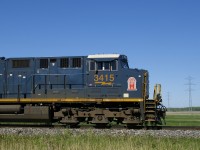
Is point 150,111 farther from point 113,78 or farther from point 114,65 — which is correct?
point 114,65

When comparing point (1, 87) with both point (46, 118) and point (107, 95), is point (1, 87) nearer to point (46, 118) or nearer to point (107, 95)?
point (46, 118)

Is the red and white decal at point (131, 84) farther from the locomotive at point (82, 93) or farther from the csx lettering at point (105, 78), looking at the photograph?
the csx lettering at point (105, 78)

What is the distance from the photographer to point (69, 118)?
57.2 feet

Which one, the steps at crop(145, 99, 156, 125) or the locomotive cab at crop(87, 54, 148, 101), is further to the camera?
the locomotive cab at crop(87, 54, 148, 101)

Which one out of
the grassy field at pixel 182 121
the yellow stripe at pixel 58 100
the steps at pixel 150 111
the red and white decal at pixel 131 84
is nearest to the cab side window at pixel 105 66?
the red and white decal at pixel 131 84

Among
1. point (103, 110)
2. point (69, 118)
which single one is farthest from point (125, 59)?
point (69, 118)

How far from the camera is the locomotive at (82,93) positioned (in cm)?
1689

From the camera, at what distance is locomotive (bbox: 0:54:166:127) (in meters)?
16.9

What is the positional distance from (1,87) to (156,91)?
843cm

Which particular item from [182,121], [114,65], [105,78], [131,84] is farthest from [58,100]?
[182,121]

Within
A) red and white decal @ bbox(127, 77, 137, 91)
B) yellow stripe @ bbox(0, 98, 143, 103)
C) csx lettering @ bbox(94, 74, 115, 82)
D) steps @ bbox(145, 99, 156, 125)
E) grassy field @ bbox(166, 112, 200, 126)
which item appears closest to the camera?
steps @ bbox(145, 99, 156, 125)

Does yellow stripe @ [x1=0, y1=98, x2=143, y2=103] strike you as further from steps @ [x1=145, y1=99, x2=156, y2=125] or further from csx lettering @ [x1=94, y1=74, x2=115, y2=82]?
csx lettering @ [x1=94, y1=74, x2=115, y2=82]

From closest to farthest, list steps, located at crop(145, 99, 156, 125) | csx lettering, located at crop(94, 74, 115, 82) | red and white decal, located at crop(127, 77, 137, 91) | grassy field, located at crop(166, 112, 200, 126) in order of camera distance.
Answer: steps, located at crop(145, 99, 156, 125) → red and white decal, located at crop(127, 77, 137, 91) → csx lettering, located at crop(94, 74, 115, 82) → grassy field, located at crop(166, 112, 200, 126)

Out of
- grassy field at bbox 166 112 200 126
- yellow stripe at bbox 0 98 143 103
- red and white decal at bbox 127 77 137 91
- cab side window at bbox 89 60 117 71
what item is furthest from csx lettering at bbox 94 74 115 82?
grassy field at bbox 166 112 200 126
